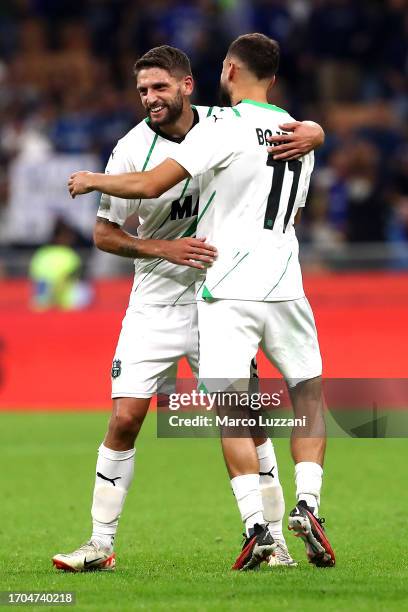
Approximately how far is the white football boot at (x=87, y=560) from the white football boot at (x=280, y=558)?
0.75 meters

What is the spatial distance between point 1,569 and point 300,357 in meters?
1.69

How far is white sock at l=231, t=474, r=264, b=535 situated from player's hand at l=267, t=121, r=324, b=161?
143cm

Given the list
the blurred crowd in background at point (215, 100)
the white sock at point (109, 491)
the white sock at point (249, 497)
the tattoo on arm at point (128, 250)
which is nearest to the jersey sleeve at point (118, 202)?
the tattoo on arm at point (128, 250)

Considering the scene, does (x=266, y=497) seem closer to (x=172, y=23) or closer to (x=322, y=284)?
(x=322, y=284)

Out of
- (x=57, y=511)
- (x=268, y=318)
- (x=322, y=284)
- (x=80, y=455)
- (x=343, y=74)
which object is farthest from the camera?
(x=343, y=74)

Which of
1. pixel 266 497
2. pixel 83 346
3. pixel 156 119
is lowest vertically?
pixel 83 346

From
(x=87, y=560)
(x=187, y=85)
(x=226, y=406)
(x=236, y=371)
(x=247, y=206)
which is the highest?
(x=187, y=85)

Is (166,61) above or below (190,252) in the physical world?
above

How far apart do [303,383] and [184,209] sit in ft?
3.32

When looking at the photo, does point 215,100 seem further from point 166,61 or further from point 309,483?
point 309,483

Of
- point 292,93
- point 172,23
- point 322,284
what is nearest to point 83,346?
point 322,284

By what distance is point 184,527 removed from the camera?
7.97 m

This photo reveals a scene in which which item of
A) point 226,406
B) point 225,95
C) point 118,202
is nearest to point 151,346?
point 226,406

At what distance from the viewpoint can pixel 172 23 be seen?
19.8 m
